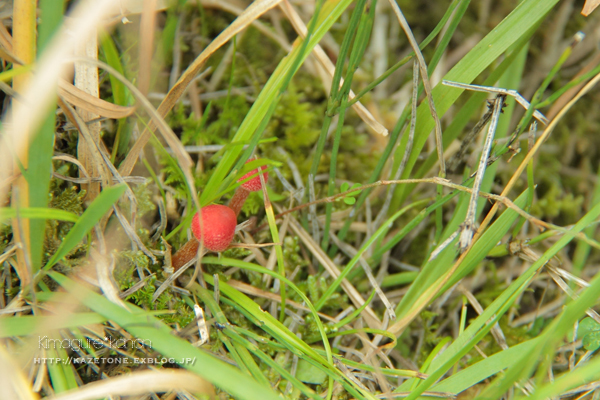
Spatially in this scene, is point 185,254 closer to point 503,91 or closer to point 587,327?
point 503,91

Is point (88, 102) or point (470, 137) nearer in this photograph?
point (88, 102)

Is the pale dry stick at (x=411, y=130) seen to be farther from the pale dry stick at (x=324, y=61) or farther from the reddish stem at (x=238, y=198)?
the reddish stem at (x=238, y=198)

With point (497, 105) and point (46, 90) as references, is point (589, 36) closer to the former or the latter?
point (497, 105)

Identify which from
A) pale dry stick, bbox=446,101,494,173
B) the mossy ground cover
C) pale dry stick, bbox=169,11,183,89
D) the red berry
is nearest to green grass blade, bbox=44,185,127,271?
the mossy ground cover

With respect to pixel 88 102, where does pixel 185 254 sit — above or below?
below

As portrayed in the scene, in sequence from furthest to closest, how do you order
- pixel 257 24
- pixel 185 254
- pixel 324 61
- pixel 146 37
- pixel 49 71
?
pixel 257 24, pixel 324 61, pixel 185 254, pixel 146 37, pixel 49 71

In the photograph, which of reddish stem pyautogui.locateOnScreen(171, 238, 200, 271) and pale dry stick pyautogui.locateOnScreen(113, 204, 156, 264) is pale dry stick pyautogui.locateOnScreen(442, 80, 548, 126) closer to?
reddish stem pyautogui.locateOnScreen(171, 238, 200, 271)

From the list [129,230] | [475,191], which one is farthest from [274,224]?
[475,191]

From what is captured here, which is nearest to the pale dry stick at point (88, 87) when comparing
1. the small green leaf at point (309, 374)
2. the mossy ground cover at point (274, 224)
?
the mossy ground cover at point (274, 224)
